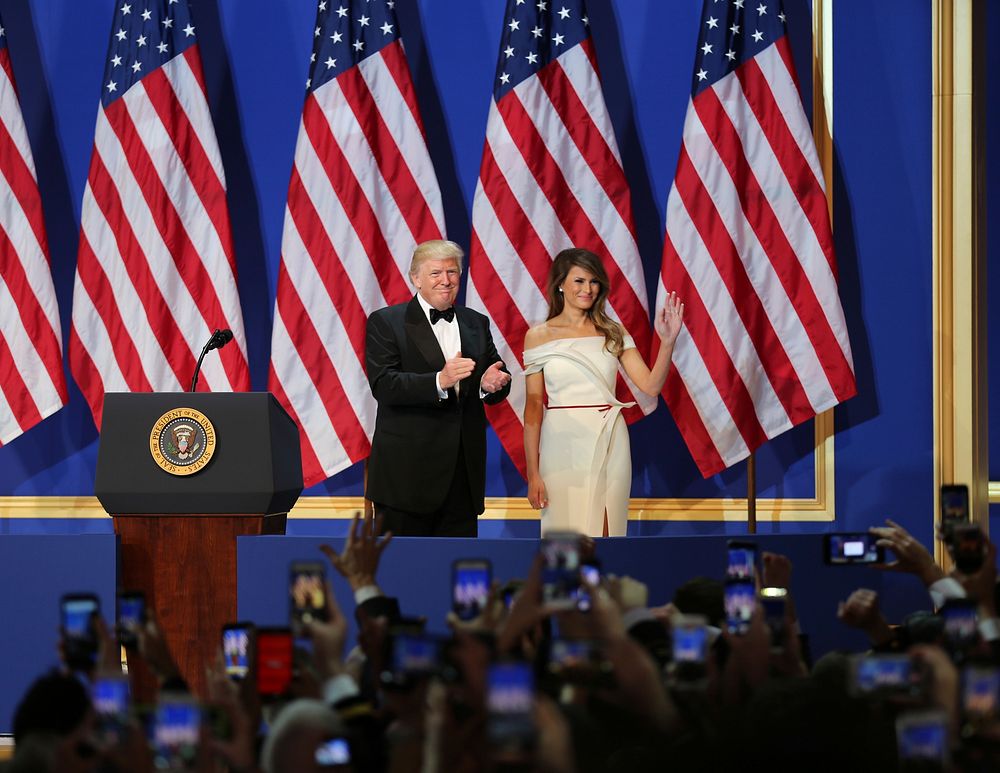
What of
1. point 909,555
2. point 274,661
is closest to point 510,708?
point 274,661

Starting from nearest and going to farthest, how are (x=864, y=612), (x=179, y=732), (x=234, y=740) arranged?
(x=179, y=732), (x=234, y=740), (x=864, y=612)

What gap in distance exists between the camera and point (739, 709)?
176cm

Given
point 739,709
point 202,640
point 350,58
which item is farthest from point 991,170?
point 739,709

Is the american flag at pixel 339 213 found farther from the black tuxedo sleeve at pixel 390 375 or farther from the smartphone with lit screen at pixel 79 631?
the smartphone with lit screen at pixel 79 631

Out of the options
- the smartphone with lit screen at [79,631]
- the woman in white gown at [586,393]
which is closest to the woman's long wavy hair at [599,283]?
the woman in white gown at [586,393]

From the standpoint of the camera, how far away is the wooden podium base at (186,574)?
4.09 m

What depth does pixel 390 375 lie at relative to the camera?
469cm

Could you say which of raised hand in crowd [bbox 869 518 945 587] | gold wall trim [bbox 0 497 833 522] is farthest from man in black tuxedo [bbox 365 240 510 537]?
raised hand in crowd [bbox 869 518 945 587]

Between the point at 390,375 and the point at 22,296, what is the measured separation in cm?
232

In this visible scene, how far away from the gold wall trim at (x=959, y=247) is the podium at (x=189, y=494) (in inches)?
127

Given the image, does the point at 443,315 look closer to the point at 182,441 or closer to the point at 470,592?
the point at 182,441

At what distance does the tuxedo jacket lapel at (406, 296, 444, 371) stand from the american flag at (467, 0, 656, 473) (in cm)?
108

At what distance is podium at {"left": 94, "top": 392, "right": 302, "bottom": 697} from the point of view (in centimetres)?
411

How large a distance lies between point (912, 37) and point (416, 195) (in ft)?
7.75
